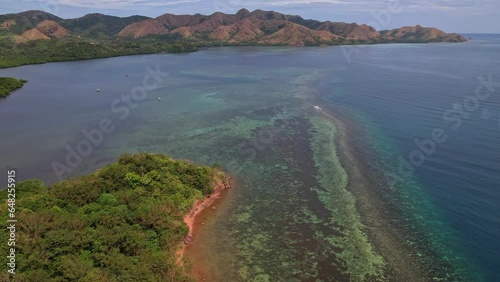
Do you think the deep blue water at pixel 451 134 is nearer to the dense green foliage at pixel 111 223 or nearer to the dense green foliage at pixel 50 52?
the dense green foliage at pixel 111 223

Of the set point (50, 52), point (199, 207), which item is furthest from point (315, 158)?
point (50, 52)

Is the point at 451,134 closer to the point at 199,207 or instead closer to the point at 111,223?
the point at 199,207

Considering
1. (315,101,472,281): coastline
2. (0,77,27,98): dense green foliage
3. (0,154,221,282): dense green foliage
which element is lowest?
(315,101,472,281): coastline

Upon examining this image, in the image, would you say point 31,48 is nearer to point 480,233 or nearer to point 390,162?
point 390,162

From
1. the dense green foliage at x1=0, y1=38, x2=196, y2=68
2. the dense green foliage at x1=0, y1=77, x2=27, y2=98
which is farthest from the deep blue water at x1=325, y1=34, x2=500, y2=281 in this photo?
the dense green foliage at x1=0, y1=38, x2=196, y2=68

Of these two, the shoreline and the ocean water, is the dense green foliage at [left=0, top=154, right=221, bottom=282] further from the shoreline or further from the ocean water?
the shoreline

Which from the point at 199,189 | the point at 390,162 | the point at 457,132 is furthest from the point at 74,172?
the point at 457,132
